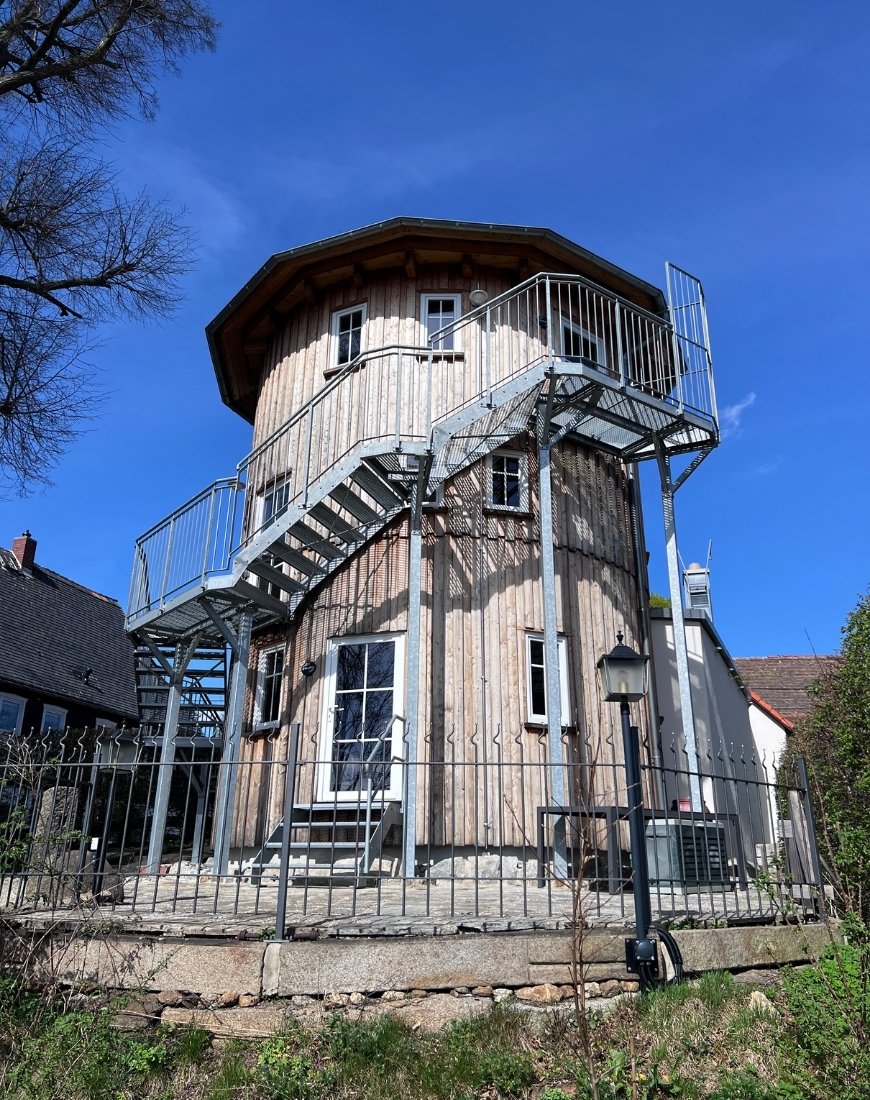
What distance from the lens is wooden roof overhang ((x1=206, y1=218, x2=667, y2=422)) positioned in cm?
1269

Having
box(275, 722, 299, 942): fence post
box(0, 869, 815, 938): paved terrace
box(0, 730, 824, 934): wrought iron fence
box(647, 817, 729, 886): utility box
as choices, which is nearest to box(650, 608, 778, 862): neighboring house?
box(0, 730, 824, 934): wrought iron fence

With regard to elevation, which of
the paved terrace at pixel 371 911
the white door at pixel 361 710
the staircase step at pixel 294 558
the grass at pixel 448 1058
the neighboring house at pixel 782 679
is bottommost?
the grass at pixel 448 1058

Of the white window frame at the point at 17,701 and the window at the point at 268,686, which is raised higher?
the white window frame at the point at 17,701

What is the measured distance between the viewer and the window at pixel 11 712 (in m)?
22.0

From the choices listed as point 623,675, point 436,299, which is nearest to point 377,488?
point 436,299

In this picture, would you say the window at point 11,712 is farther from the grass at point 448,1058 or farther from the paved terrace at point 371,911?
the grass at point 448,1058

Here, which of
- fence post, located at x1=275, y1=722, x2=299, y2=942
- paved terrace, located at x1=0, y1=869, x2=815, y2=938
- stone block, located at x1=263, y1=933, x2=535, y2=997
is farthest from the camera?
paved terrace, located at x1=0, y1=869, x2=815, y2=938

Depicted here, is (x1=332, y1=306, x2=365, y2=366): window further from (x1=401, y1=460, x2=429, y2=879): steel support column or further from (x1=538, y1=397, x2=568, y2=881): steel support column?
(x1=538, y1=397, x2=568, y2=881): steel support column

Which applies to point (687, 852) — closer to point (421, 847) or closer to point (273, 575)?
point (421, 847)

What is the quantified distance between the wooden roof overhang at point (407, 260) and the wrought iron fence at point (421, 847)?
21.7 feet

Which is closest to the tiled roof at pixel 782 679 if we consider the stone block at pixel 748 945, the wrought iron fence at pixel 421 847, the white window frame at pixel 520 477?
the wrought iron fence at pixel 421 847

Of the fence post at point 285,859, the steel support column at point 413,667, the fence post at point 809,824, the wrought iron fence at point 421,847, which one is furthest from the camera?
the steel support column at point 413,667

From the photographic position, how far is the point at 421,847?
407 inches

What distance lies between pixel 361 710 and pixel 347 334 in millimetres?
5552
